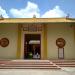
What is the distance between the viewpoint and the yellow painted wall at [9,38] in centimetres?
2164

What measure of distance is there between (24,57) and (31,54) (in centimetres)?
166

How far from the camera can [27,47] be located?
2277 centimetres

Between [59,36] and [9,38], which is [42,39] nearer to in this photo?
[59,36]

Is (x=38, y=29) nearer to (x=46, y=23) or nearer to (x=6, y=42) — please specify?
(x=46, y=23)

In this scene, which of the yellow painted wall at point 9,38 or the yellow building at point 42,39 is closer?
the yellow building at point 42,39

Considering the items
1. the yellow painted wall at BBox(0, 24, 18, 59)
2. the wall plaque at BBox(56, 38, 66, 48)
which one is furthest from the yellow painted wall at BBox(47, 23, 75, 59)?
the yellow painted wall at BBox(0, 24, 18, 59)

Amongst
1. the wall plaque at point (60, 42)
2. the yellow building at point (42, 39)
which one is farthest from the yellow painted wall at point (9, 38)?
the wall plaque at point (60, 42)

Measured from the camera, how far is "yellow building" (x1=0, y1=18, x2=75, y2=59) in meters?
21.5

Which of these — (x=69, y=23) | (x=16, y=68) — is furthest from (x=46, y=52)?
(x=16, y=68)

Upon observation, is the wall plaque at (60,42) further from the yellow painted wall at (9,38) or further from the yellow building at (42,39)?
the yellow painted wall at (9,38)

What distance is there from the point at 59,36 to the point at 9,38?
4.39 metres

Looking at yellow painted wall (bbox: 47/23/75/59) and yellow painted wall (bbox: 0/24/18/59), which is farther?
yellow painted wall (bbox: 0/24/18/59)

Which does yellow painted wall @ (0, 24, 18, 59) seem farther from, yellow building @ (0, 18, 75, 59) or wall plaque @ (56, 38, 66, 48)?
wall plaque @ (56, 38, 66, 48)

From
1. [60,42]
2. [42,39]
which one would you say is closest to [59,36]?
[60,42]
